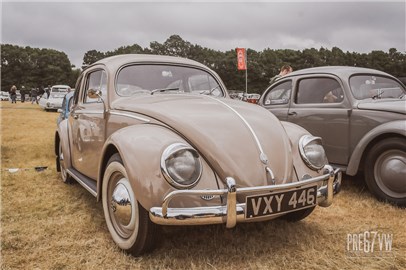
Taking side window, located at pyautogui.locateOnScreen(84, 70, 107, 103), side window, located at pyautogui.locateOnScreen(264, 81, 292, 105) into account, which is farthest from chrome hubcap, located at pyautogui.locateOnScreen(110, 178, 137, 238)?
side window, located at pyautogui.locateOnScreen(264, 81, 292, 105)

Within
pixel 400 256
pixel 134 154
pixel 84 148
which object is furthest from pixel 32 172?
pixel 400 256

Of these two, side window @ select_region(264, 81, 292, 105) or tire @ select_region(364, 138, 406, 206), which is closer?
tire @ select_region(364, 138, 406, 206)

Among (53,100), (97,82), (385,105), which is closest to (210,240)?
(97,82)

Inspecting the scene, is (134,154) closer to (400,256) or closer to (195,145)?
(195,145)

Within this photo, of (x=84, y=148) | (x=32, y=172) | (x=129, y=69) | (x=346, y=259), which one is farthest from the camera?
(x=32, y=172)

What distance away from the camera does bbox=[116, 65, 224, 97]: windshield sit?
3287 millimetres

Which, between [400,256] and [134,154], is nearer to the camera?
[134,154]

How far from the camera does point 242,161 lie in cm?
226

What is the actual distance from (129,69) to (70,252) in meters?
1.79

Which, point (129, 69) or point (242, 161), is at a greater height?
Result: point (129, 69)

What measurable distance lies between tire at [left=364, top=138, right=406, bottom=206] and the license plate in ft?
6.05

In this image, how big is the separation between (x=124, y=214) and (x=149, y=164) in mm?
521

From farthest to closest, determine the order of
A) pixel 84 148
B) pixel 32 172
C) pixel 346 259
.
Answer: pixel 32 172 → pixel 84 148 → pixel 346 259

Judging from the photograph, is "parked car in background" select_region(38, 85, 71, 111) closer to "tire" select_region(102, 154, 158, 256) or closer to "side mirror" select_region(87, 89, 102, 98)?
"side mirror" select_region(87, 89, 102, 98)
